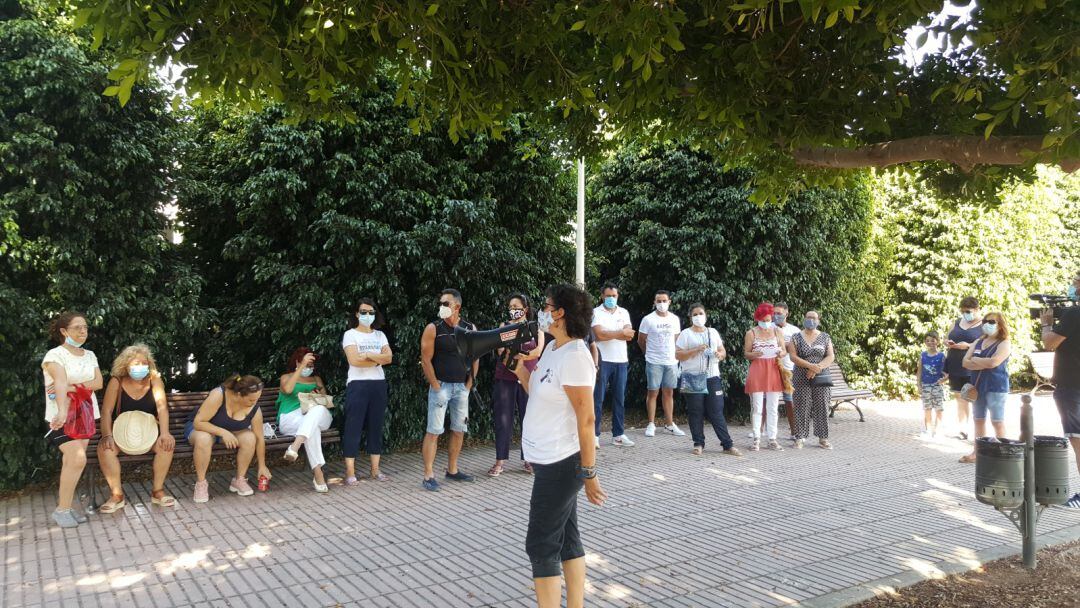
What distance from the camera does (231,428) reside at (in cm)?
730

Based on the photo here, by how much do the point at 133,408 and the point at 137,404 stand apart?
46mm

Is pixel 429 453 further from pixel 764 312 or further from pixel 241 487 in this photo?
pixel 764 312

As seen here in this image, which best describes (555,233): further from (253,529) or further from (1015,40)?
(1015,40)

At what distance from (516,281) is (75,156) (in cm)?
495

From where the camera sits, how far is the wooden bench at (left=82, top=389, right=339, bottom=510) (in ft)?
21.9

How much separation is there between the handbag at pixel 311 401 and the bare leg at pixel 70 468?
204 cm

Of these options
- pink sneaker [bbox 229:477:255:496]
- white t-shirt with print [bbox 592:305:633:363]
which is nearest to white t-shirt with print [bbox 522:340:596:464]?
pink sneaker [bbox 229:477:255:496]

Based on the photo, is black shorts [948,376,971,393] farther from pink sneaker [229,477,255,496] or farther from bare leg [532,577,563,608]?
pink sneaker [229,477,255,496]

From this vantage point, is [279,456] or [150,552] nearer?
[150,552]

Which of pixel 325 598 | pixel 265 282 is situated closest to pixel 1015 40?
pixel 325 598

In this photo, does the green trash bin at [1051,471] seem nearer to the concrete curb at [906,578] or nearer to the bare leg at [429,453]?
the concrete curb at [906,578]

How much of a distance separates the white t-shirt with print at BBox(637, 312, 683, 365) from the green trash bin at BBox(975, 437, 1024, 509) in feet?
18.3

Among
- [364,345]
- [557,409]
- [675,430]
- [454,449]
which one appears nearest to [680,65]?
[557,409]

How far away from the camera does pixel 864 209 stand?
13664 millimetres
